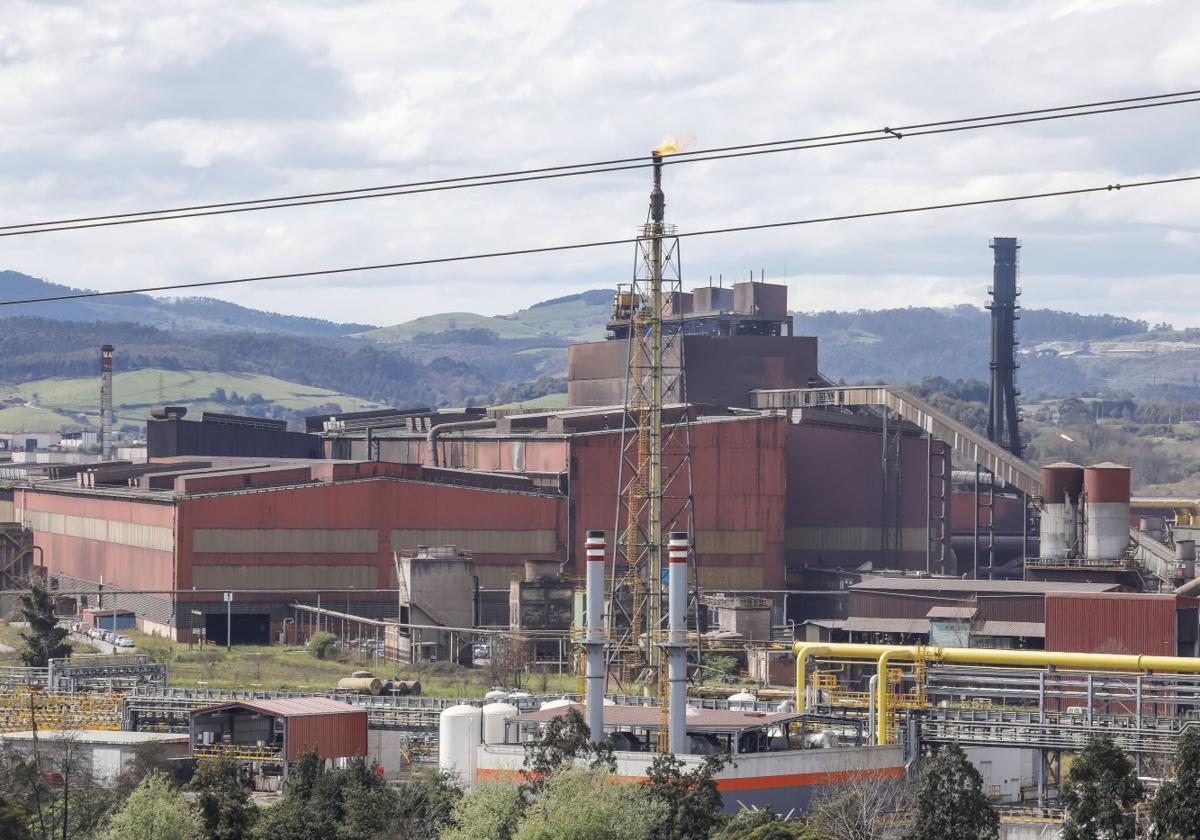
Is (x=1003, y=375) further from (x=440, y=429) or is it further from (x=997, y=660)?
(x=997, y=660)

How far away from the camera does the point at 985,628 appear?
2454 inches

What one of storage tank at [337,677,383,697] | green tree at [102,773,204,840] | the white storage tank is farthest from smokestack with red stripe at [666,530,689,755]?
storage tank at [337,677,383,697]

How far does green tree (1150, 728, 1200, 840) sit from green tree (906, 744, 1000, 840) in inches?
123

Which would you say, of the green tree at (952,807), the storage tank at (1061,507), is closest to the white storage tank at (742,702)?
the green tree at (952,807)

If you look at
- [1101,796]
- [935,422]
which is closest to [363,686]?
[1101,796]

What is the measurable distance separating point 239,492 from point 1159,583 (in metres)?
34.7

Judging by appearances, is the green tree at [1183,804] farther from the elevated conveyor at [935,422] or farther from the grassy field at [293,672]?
the elevated conveyor at [935,422]

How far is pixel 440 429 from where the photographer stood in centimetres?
9756

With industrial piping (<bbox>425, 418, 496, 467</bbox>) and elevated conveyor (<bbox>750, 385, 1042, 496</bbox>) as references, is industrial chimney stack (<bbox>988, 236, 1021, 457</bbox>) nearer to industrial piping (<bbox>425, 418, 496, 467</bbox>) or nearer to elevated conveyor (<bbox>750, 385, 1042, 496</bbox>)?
elevated conveyor (<bbox>750, 385, 1042, 496</bbox>)

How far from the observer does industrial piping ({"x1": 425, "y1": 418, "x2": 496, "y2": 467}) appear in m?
95.3

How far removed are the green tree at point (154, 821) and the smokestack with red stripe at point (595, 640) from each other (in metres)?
9.14

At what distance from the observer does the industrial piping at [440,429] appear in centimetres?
9531

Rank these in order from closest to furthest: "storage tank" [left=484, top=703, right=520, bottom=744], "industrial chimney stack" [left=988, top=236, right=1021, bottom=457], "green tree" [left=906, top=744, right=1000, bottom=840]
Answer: "green tree" [left=906, top=744, right=1000, bottom=840]
"storage tank" [left=484, top=703, right=520, bottom=744]
"industrial chimney stack" [left=988, top=236, right=1021, bottom=457]

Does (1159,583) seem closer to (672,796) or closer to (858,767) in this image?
(858,767)
